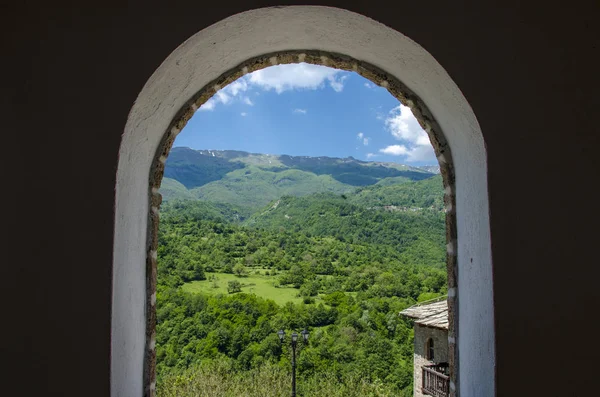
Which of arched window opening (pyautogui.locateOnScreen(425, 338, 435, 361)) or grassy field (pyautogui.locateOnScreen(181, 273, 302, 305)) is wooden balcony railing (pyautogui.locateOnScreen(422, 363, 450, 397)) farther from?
grassy field (pyautogui.locateOnScreen(181, 273, 302, 305))

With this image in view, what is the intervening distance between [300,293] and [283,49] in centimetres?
2464

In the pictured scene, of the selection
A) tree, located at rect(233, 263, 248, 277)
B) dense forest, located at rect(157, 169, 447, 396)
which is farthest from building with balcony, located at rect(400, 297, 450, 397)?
tree, located at rect(233, 263, 248, 277)

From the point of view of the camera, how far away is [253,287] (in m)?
25.7

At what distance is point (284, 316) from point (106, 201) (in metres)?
23.2

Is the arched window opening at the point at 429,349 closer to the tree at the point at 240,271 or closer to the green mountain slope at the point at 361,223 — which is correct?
the green mountain slope at the point at 361,223

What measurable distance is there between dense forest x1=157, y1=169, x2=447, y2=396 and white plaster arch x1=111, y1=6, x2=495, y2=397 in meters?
17.4

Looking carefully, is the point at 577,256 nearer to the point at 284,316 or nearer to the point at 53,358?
the point at 53,358

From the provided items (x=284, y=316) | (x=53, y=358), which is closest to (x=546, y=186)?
(x=53, y=358)

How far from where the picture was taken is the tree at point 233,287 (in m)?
25.1

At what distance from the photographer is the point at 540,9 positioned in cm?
162

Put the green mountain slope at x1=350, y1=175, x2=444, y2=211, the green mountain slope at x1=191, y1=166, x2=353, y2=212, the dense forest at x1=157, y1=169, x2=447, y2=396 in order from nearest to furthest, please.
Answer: the dense forest at x1=157, y1=169, x2=447, y2=396 < the green mountain slope at x1=350, y1=175, x2=444, y2=211 < the green mountain slope at x1=191, y1=166, x2=353, y2=212

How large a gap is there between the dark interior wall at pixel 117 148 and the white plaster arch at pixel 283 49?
0.06 metres

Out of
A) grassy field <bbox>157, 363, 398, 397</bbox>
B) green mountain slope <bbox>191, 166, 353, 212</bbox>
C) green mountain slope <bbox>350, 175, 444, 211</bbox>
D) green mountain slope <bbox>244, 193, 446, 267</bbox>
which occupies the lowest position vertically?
grassy field <bbox>157, 363, 398, 397</bbox>

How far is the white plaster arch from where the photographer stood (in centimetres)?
166
